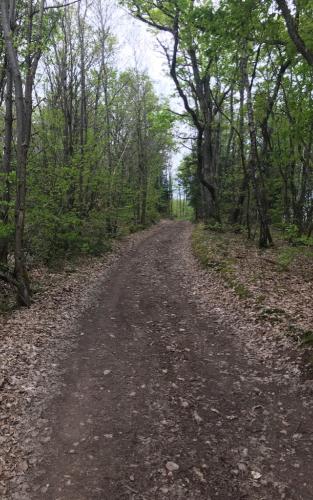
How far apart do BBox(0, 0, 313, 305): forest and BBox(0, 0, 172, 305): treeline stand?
6cm

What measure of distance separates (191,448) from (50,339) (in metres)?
4.23

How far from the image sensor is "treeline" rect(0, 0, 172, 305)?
913cm

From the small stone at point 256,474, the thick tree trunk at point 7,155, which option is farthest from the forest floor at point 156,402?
the thick tree trunk at point 7,155

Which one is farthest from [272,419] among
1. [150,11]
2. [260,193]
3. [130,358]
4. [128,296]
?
[150,11]

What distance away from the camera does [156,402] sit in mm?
5328

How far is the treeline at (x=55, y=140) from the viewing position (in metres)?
9.13

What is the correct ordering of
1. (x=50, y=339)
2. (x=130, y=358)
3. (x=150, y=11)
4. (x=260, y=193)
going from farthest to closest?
(x=150, y=11) → (x=260, y=193) → (x=50, y=339) → (x=130, y=358)

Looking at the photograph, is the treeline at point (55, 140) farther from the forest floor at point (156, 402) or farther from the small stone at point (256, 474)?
the small stone at point (256, 474)

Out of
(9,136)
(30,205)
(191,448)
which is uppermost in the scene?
(9,136)

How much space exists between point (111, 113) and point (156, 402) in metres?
25.5

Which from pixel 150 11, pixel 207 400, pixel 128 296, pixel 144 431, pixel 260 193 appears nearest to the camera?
pixel 144 431

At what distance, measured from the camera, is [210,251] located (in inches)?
602

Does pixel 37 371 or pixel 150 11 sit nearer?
pixel 37 371

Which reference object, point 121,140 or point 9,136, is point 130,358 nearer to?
point 9,136
